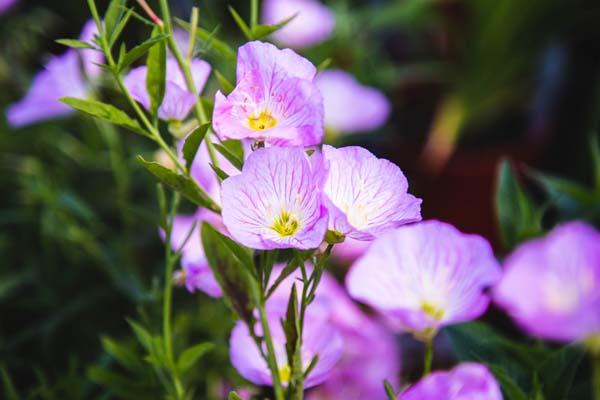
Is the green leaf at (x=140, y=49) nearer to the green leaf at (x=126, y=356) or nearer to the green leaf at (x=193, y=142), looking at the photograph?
the green leaf at (x=193, y=142)

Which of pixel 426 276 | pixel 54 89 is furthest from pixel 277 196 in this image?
pixel 54 89

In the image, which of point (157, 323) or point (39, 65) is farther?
point (39, 65)

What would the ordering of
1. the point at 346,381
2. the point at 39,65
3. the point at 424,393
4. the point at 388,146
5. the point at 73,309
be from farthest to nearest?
1. the point at 388,146
2. the point at 39,65
3. the point at 73,309
4. the point at 346,381
5. the point at 424,393

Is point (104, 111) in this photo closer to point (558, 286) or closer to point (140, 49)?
point (140, 49)

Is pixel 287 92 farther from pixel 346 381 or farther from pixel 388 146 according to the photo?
pixel 388 146

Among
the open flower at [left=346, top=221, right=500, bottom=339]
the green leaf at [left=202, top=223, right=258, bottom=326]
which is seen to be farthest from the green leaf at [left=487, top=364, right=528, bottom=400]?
the green leaf at [left=202, top=223, right=258, bottom=326]

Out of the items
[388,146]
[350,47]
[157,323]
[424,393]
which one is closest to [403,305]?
[424,393]
